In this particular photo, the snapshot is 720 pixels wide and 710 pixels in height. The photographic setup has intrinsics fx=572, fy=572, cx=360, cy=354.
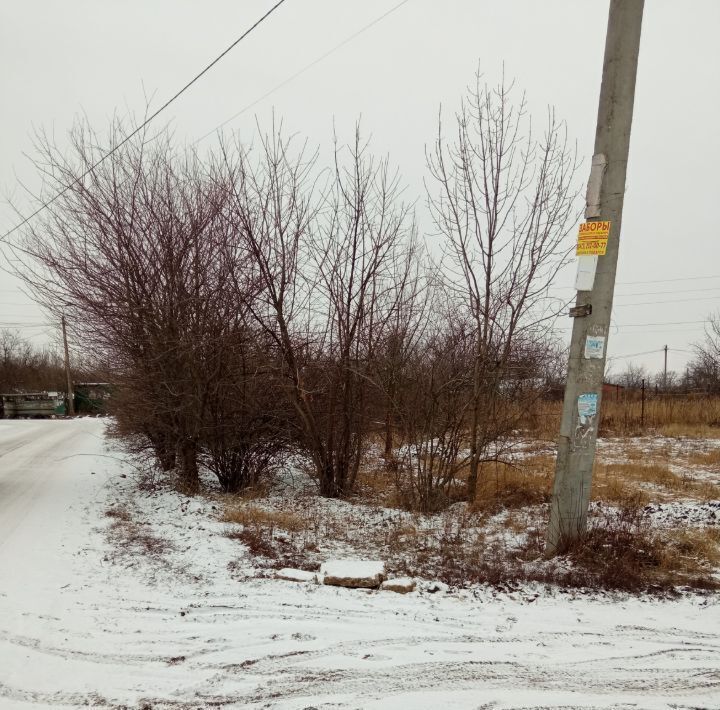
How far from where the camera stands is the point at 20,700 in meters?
2.90

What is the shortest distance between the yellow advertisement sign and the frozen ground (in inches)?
108

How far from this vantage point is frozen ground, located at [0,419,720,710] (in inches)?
116

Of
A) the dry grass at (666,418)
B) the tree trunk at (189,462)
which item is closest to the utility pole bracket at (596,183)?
the tree trunk at (189,462)

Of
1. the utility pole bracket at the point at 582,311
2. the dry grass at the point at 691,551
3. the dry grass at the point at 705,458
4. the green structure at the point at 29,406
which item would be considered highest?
the utility pole bracket at the point at 582,311

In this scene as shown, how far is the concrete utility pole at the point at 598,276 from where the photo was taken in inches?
189

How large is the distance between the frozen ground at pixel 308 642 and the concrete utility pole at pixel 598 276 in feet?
3.36

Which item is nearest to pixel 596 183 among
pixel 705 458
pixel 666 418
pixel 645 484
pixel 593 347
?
pixel 593 347

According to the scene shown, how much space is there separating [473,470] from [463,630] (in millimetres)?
4078

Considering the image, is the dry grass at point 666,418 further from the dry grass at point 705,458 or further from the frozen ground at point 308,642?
the frozen ground at point 308,642

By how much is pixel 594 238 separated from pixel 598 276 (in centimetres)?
32

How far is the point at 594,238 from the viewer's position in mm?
4812

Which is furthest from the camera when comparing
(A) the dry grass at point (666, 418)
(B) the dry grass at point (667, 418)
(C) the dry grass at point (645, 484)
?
(A) the dry grass at point (666, 418)

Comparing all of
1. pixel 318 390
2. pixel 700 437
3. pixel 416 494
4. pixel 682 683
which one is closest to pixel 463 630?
pixel 682 683

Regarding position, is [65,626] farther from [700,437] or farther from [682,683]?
[700,437]
